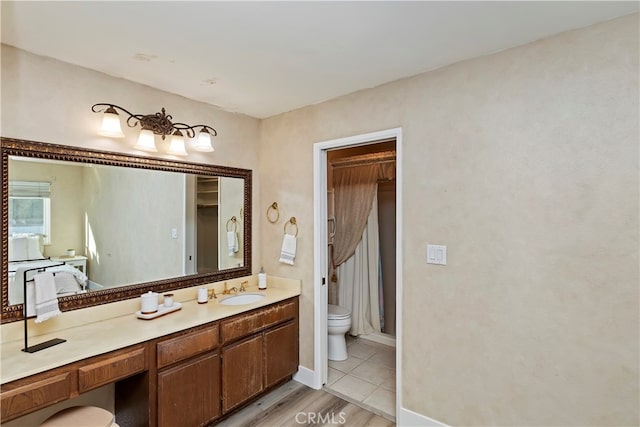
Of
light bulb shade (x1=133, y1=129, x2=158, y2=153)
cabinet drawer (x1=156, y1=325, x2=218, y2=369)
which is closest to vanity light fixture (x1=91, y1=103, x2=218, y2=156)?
light bulb shade (x1=133, y1=129, x2=158, y2=153)

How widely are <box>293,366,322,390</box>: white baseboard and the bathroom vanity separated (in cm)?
13

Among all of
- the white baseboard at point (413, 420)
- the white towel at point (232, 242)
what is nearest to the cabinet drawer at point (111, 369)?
the white towel at point (232, 242)

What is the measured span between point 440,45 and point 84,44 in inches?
76.7

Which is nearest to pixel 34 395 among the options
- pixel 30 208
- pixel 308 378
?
pixel 30 208

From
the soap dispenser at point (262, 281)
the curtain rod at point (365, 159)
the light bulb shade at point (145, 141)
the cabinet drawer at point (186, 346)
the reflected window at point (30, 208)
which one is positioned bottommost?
the cabinet drawer at point (186, 346)

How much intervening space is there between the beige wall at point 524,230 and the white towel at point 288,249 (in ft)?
3.37

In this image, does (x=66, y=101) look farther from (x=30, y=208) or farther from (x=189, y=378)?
(x=189, y=378)

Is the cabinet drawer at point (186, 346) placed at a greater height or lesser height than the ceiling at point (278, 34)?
lesser

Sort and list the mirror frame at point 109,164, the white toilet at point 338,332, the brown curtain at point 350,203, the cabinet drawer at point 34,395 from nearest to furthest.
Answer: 1. the cabinet drawer at point 34,395
2. the mirror frame at point 109,164
3. the white toilet at point 338,332
4. the brown curtain at point 350,203

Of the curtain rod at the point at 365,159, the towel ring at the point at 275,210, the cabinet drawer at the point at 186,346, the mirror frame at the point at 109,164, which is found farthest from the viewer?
the curtain rod at the point at 365,159

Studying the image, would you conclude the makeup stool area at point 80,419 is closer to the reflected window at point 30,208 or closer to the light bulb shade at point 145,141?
the reflected window at point 30,208

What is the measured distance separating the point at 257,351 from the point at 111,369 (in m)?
1.01

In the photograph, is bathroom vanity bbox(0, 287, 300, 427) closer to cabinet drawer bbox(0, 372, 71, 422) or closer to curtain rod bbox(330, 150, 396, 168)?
cabinet drawer bbox(0, 372, 71, 422)

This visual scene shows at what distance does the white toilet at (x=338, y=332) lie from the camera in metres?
3.15
